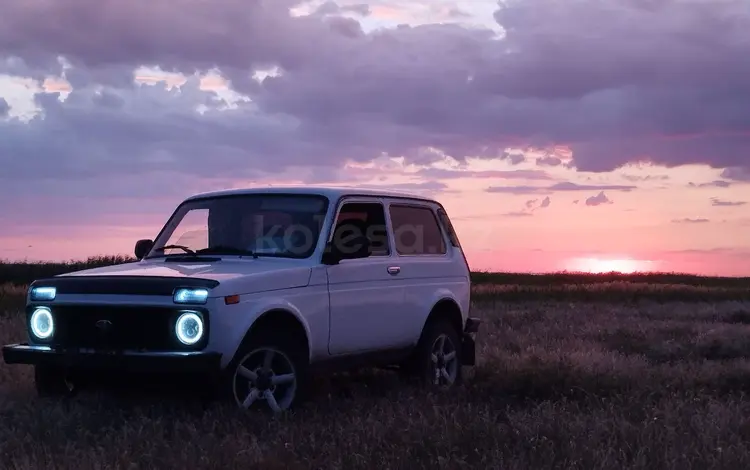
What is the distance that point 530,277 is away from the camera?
5341 centimetres

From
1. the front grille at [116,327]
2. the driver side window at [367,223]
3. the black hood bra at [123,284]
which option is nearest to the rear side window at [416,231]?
the driver side window at [367,223]

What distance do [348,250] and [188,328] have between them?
6.19 ft

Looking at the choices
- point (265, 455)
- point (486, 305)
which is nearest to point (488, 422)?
point (265, 455)

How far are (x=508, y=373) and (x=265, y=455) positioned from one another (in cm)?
472

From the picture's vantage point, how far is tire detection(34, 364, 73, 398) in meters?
8.95

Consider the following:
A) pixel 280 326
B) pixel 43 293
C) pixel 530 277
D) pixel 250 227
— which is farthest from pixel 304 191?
pixel 530 277

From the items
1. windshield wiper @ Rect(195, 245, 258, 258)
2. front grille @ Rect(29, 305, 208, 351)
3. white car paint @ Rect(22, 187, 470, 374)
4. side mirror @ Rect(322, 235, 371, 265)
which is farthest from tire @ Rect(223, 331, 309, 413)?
windshield wiper @ Rect(195, 245, 258, 258)

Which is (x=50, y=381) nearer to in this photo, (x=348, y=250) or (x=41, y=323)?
(x=41, y=323)

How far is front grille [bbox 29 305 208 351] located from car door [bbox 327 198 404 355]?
165cm

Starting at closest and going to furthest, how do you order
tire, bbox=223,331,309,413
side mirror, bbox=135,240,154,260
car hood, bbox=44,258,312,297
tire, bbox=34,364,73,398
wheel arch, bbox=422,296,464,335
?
car hood, bbox=44,258,312,297 < tire, bbox=223,331,309,413 < tire, bbox=34,364,73,398 < side mirror, bbox=135,240,154,260 < wheel arch, bbox=422,296,464,335

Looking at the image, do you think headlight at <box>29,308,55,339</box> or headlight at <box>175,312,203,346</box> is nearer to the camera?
headlight at <box>175,312,203,346</box>

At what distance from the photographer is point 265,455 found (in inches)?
262

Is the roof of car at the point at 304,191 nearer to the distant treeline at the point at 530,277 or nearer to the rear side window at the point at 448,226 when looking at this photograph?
the rear side window at the point at 448,226

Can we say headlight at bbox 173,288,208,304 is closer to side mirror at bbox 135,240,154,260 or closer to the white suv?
the white suv
